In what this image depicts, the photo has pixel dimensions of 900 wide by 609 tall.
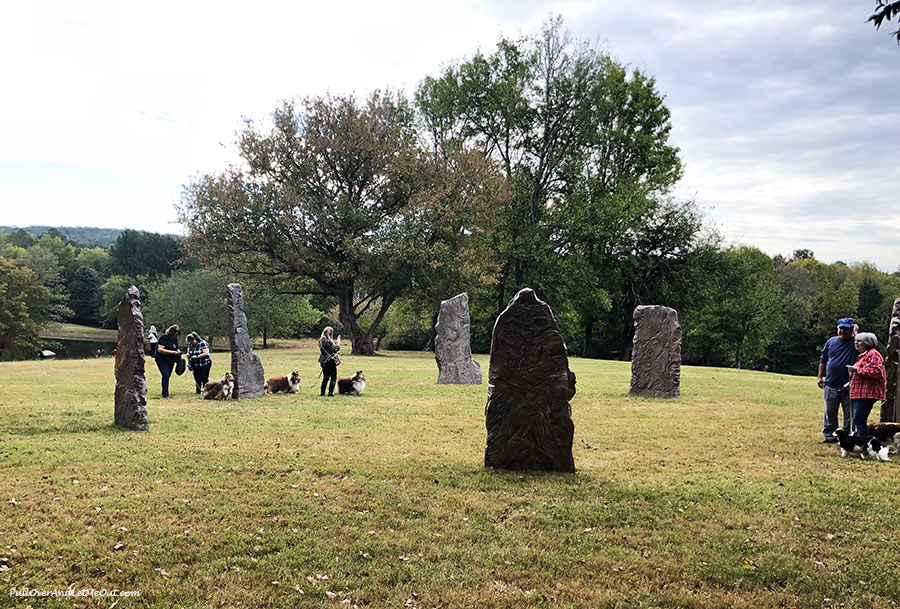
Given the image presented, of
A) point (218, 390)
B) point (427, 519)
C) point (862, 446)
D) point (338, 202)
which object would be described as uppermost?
point (338, 202)

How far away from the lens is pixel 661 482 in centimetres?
799

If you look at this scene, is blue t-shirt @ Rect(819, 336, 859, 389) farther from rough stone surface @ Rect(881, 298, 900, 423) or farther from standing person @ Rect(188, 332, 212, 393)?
standing person @ Rect(188, 332, 212, 393)

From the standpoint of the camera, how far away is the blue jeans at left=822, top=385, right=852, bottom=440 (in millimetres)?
10898

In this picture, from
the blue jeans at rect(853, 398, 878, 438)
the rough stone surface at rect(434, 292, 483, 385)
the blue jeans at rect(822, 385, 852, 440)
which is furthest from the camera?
the rough stone surface at rect(434, 292, 483, 385)

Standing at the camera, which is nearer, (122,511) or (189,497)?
(122,511)

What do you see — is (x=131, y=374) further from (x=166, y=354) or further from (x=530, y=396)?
(x=530, y=396)

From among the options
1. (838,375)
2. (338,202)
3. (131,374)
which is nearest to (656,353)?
(838,375)

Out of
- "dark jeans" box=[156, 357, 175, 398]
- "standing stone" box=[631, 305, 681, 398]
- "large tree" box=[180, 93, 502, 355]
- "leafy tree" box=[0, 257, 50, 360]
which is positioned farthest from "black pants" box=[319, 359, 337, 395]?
"leafy tree" box=[0, 257, 50, 360]

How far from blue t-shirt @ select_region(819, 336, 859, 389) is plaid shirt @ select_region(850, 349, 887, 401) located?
93 cm

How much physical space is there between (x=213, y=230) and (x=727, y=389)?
2780 cm

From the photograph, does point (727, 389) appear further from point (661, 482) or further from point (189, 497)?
point (189, 497)

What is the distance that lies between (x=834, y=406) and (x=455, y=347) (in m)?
11.5

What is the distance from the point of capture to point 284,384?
684 inches

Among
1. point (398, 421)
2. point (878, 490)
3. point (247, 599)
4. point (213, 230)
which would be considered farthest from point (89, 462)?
point (213, 230)
